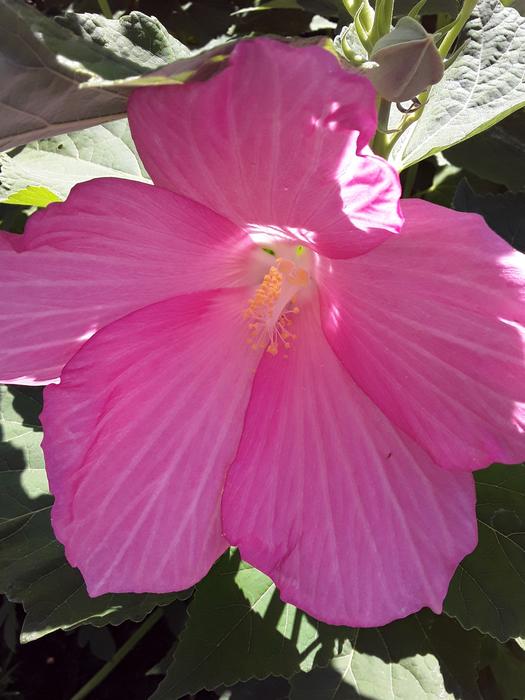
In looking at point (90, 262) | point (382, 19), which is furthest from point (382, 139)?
point (90, 262)

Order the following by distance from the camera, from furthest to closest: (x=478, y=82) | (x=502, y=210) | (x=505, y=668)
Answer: (x=505, y=668)
(x=502, y=210)
(x=478, y=82)

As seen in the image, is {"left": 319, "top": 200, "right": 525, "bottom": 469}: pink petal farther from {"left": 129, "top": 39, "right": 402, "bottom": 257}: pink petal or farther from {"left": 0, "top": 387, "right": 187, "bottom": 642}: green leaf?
{"left": 0, "top": 387, "right": 187, "bottom": 642}: green leaf

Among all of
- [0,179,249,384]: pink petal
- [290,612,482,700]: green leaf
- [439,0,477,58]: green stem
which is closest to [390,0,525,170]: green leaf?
[439,0,477,58]: green stem

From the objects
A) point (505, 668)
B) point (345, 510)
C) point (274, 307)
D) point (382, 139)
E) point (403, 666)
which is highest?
point (382, 139)

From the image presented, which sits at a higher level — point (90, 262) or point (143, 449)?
point (90, 262)

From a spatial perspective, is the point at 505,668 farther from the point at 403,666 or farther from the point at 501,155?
the point at 501,155

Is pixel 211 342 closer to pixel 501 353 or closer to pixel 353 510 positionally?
pixel 353 510

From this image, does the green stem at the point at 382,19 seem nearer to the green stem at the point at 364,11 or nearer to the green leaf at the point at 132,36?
the green stem at the point at 364,11
